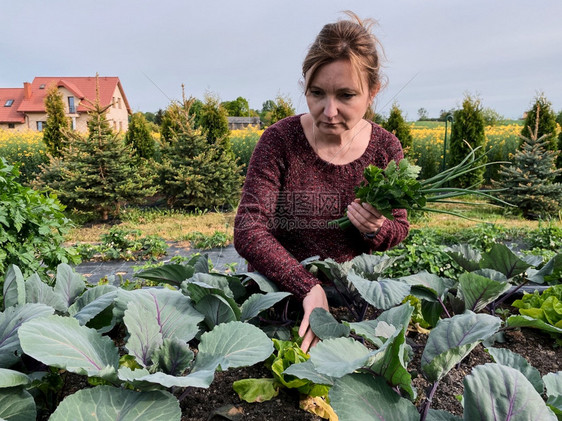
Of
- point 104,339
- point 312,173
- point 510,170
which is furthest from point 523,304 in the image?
point 510,170

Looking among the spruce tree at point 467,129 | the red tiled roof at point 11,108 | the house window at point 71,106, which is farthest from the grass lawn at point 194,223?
the red tiled roof at point 11,108

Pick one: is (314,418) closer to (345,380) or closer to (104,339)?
(345,380)

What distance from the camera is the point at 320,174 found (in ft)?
5.30

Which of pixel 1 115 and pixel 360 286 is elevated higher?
pixel 1 115

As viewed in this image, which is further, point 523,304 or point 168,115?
point 168,115

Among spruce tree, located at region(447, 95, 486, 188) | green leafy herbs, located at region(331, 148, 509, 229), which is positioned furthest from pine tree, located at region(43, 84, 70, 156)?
green leafy herbs, located at region(331, 148, 509, 229)

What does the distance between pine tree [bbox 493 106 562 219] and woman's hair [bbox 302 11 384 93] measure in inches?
316

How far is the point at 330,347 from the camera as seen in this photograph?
681 mm

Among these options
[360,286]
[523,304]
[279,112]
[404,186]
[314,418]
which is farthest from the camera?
[279,112]

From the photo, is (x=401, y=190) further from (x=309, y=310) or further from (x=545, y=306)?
(x=545, y=306)

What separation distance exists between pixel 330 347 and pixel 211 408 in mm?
267

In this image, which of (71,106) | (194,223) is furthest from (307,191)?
(71,106)

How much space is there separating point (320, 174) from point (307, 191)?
9 cm

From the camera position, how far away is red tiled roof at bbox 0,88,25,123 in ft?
115
